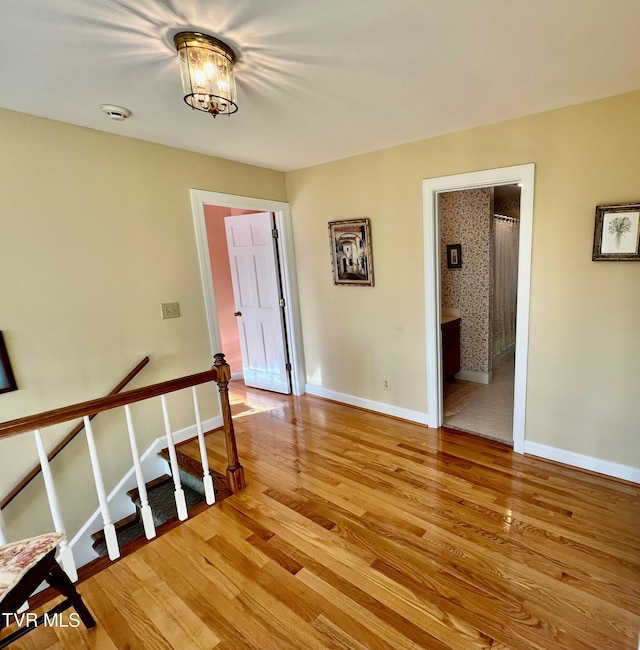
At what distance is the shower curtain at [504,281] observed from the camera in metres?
4.26

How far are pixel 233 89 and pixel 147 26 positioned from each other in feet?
1.15

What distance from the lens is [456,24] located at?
1.37 metres

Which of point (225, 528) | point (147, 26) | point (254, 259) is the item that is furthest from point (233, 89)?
point (254, 259)

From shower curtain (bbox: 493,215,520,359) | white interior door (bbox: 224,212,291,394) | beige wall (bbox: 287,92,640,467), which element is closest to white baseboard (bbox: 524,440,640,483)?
beige wall (bbox: 287,92,640,467)

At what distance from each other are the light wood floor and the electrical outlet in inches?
47.7

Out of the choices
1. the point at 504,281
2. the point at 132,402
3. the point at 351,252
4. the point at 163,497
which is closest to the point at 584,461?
the point at 351,252

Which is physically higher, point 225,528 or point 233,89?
point 233,89

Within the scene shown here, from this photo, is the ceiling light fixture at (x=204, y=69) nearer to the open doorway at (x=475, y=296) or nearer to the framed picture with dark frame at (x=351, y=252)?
the framed picture with dark frame at (x=351, y=252)

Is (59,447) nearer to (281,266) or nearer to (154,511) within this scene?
(154,511)

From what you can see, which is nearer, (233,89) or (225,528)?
(233,89)

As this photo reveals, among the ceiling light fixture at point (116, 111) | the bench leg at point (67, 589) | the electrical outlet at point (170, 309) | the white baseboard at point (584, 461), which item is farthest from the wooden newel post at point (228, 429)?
the white baseboard at point (584, 461)

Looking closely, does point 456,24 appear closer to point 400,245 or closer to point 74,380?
point 400,245

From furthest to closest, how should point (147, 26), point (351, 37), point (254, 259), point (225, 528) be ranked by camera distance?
point (254, 259), point (225, 528), point (351, 37), point (147, 26)

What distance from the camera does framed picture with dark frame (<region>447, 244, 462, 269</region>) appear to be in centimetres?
416
